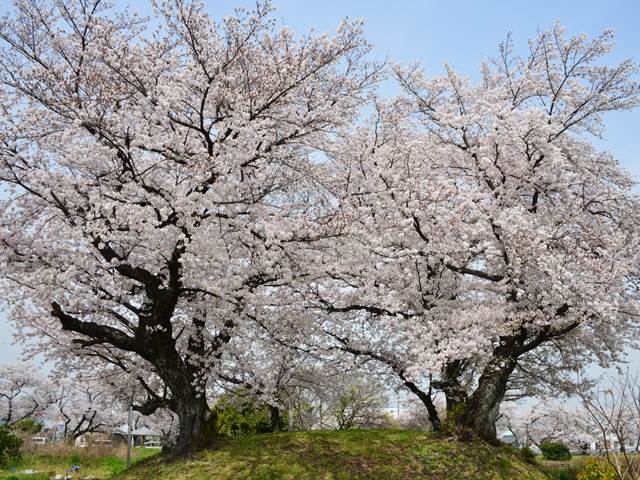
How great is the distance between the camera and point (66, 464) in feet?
58.3

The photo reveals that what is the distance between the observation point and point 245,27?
10195 mm

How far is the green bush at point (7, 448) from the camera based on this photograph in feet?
55.2

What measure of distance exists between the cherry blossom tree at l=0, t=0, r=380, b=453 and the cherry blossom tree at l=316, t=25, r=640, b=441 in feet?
5.59

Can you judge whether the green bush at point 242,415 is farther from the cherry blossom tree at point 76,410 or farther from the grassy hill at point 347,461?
the cherry blossom tree at point 76,410

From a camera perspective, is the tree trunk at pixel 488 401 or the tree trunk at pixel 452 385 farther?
the tree trunk at pixel 452 385

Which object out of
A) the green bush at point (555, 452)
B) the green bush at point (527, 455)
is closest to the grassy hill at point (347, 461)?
the green bush at point (527, 455)

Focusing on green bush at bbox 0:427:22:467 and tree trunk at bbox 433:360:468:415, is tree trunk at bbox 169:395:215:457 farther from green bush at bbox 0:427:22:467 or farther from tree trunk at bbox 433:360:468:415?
green bush at bbox 0:427:22:467

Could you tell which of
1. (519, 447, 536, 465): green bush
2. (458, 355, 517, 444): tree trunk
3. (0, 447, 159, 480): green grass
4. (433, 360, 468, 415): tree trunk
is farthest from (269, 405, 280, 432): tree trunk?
(519, 447, 536, 465): green bush

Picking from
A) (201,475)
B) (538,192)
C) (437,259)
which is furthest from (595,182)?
(201,475)

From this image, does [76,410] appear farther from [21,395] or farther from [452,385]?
[452,385]

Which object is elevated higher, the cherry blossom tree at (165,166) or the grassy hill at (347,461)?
the cherry blossom tree at (165,166)

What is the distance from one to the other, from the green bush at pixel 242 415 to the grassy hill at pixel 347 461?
16.7 ft

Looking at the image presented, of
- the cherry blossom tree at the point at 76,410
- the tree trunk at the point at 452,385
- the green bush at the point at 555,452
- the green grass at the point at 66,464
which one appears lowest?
the green bush at the point at 555,452

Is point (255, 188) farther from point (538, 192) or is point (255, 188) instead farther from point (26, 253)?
point (538, 192)
